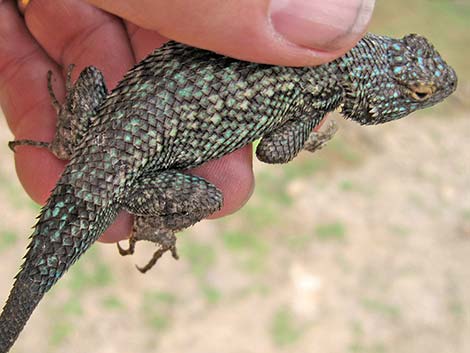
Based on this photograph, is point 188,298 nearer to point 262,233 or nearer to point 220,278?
point 220,278

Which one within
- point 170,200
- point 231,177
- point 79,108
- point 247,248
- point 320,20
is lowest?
point 247,248

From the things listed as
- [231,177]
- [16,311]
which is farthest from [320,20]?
[16,311]

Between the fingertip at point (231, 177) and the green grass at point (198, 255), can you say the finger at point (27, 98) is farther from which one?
the green grass at point (198, 255)

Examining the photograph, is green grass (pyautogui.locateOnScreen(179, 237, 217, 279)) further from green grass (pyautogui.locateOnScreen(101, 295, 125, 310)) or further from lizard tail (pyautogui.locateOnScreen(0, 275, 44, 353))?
lizard tail (pyautogui.locateOnScreen(0, 275, 44, 353))

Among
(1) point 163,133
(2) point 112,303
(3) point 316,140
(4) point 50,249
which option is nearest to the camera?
(4) point 50,249

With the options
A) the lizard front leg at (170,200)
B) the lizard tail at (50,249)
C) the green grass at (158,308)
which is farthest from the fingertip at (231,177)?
the green grass at (158,308)

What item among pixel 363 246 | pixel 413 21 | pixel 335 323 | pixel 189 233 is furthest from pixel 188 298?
pixel 413 21

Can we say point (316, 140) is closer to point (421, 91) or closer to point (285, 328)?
point (421, 91)
